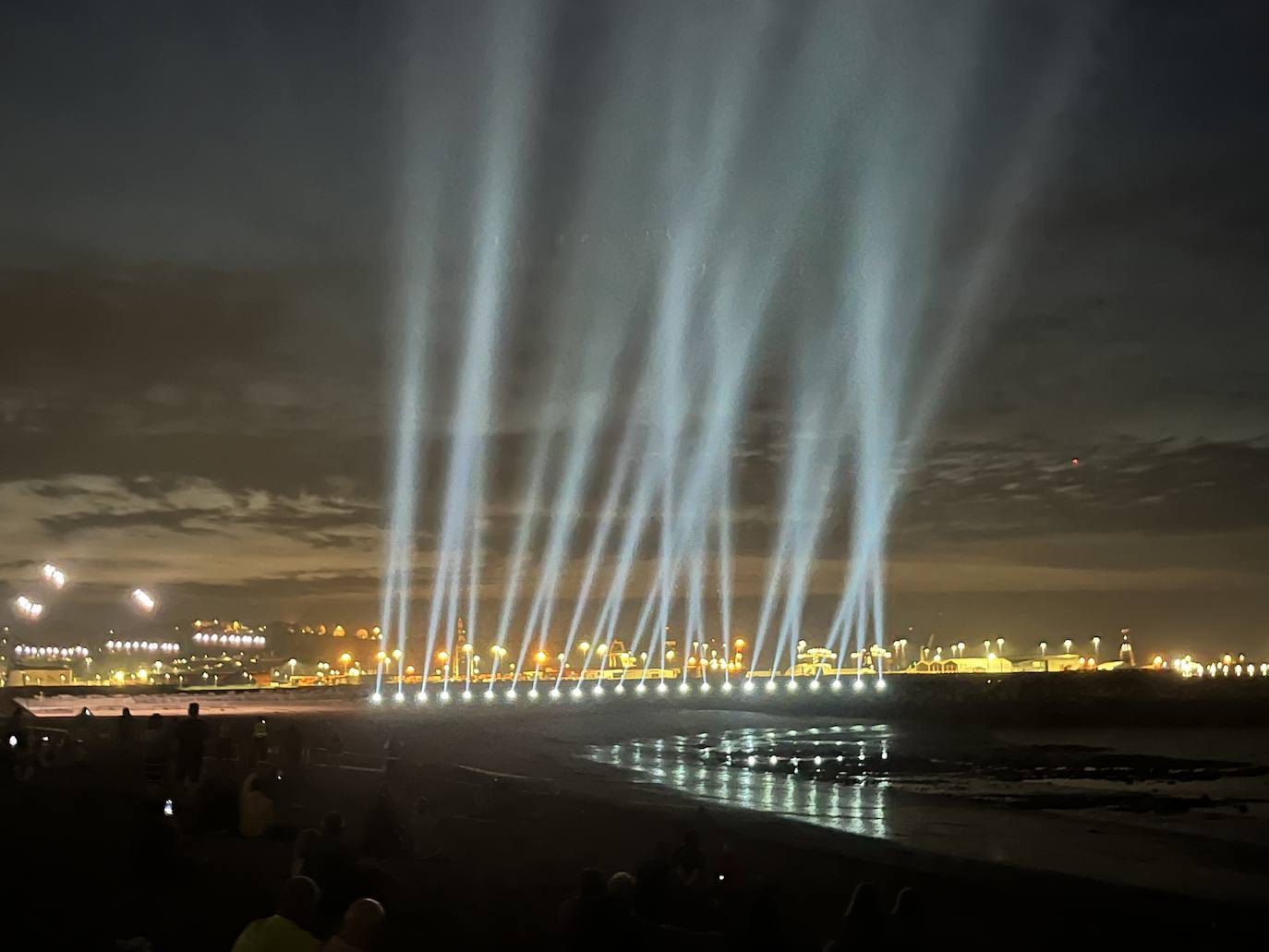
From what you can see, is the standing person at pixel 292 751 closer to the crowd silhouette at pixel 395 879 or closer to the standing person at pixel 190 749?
the crowd silhouette at pixel 395 879

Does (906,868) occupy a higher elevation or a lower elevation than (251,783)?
lower

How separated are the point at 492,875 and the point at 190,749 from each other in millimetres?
7635

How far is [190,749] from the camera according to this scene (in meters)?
19.8

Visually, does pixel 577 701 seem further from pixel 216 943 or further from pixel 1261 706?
pixel 216 943

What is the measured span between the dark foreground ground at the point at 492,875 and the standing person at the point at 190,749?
71 centimetres

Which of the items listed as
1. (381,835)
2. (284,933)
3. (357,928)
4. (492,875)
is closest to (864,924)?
(357,928)

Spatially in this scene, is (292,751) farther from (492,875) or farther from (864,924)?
(864,924)

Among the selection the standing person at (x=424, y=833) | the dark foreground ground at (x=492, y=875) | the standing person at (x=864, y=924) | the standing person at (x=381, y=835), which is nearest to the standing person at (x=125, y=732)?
the dark foreground ground at (x=492, y=875)

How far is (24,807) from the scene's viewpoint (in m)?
17.7

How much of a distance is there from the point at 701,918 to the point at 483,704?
92935 mm

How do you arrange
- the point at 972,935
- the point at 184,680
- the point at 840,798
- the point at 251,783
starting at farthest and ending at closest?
the point at 184,680
the point at 840,798
the point at 251,783
the point at 972,935

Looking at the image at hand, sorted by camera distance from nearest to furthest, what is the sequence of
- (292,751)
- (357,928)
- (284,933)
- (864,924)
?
(357,928), (284,933), (864,924), (292,751)

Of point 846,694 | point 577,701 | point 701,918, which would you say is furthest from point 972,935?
point 846,694

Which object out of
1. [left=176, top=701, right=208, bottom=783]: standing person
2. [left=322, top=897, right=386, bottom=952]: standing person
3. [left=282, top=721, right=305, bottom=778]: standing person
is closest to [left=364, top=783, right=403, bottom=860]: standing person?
[left=176, top=701, right=208, bottom=783]: standing person
